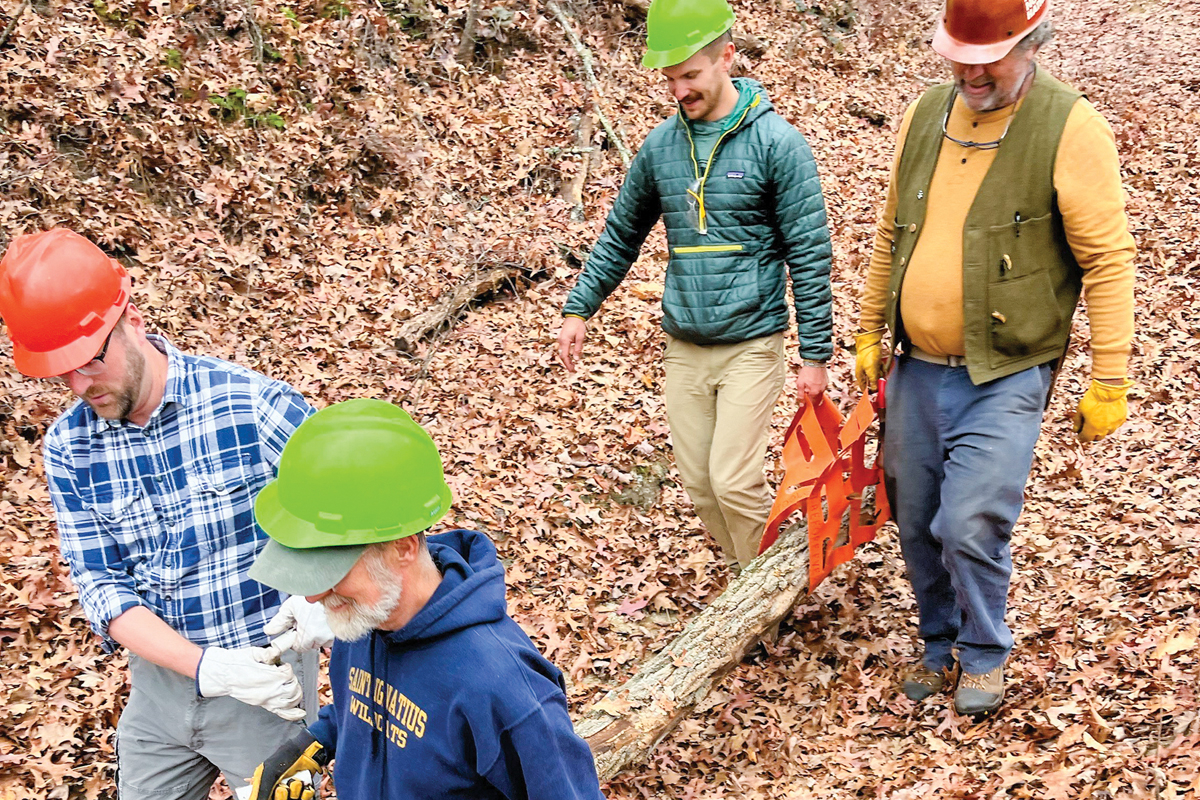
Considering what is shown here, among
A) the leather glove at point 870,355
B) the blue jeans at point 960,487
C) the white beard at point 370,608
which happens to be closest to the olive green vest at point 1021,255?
the blue jeans at point 960,487

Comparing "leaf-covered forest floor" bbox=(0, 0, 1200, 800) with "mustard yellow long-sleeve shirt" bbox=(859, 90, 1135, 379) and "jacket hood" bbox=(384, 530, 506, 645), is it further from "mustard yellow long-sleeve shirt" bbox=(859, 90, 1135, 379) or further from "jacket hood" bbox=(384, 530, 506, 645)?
"jacket hood" bbox=(384, 530, 506, 645)

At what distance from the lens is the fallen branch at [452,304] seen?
7512 millimetres

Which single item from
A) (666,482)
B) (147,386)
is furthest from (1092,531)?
(147,386)

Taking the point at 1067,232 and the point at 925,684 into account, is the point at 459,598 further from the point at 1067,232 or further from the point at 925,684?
the point at 925,684

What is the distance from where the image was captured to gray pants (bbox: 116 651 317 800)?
→ 2953 mm

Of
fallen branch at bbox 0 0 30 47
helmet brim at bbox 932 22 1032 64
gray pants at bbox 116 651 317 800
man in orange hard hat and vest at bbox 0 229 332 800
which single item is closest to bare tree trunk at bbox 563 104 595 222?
fallen branch at bbox 0 0 30 47

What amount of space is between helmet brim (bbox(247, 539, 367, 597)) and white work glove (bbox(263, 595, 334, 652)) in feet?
2.14

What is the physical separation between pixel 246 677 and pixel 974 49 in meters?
3.23

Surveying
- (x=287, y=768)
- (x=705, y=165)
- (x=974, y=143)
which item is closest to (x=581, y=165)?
(x=705, y=165)

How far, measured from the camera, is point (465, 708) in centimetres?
207

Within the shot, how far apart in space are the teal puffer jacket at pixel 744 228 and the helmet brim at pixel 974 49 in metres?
0.92

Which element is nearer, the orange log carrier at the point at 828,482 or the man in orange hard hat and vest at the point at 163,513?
the man in orange hard hat and vest at the point at 163,513

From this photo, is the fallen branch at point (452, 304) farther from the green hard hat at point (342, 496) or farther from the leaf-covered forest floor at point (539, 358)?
the green hard hat at point (342, 496)

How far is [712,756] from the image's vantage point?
436 cm
